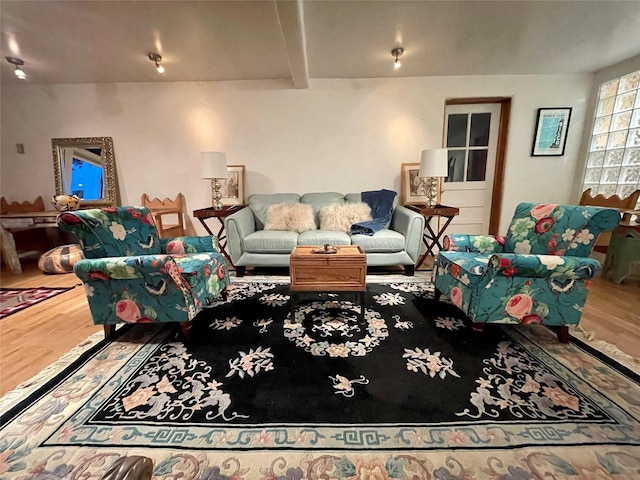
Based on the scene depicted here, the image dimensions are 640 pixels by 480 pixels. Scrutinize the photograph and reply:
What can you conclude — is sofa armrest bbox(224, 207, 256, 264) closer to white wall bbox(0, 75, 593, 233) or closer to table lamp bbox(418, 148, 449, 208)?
white wall bbox(0, 75, 593, 233)

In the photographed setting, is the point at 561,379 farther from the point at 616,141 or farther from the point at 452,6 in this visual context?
the point at 616,141

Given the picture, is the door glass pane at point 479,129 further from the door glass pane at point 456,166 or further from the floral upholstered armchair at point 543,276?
the floral upholstered armchair at point 543,276

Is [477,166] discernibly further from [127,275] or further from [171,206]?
[171,206]

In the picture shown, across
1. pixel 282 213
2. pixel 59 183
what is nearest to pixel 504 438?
pixel 282 213

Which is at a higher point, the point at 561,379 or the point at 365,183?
the point at 365,183

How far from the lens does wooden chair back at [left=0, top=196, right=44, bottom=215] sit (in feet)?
11.0

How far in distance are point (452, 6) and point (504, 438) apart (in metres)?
2.78

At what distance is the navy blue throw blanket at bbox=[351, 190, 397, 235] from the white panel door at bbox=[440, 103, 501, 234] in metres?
1.08

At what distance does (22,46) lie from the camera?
2.44 m

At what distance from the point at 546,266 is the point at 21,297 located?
Result: 13.5 feet

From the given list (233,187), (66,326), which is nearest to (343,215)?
(233,187)

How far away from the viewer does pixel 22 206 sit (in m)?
3.40

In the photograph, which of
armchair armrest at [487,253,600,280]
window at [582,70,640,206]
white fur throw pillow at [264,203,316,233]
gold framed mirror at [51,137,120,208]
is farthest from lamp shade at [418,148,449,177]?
gold framed mirror at [51,137,120,208]

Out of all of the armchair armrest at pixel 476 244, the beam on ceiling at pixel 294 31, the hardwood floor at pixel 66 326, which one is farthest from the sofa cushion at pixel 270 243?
the beam on ceiling at pixel 294 31
